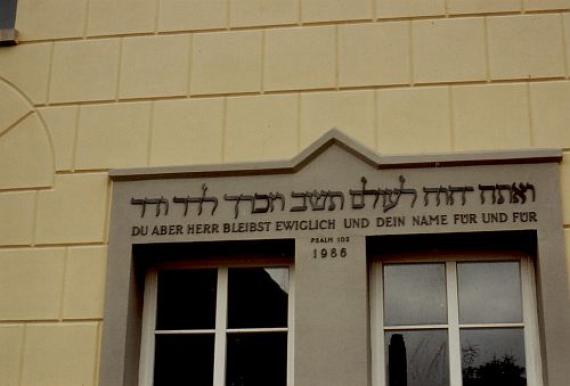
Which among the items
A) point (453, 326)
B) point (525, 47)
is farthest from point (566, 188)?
point (453, 326)

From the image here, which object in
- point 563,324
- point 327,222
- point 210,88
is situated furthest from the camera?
point 210,88

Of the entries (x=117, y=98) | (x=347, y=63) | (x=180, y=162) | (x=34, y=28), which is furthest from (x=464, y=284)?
(x=34, y=28)

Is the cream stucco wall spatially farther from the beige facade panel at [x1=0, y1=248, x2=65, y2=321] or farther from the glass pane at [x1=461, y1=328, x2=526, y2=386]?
the glass pane at [x1=461, y1=328, x2=526, y2=386]

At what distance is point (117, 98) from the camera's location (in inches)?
319

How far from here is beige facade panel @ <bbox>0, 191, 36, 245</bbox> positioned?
788 centimetres

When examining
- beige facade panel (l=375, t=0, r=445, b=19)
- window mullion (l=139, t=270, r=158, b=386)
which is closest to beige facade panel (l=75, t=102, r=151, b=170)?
window mullion (l=139, t=270, r=158, b=386)

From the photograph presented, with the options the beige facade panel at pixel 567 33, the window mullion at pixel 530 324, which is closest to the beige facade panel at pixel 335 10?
the beige facade panel at pixel 567 33

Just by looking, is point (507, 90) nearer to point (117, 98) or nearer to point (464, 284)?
point (464, 284)

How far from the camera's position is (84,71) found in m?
8.23

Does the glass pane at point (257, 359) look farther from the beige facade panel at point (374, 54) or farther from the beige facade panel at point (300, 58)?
the beige facade panel at point (374, 54)

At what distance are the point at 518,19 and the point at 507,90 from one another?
25.6 inches

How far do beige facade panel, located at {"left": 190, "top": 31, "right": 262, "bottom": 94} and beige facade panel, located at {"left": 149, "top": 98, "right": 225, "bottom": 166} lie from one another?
0.50 ft

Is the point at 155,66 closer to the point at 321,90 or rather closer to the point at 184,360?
the point at 321,90

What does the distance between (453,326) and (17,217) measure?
3.79 metres
